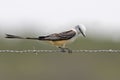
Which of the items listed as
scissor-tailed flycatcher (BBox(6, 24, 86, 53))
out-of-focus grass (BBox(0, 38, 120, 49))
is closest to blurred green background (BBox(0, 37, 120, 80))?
out-of-focus grass (BBox(0, 38, 120, 49))

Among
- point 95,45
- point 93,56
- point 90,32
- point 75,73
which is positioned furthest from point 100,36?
A: point 75,73

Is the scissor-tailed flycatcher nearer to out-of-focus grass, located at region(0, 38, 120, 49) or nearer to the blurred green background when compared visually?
the blurred green background

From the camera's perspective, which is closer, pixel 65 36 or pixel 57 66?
pixel 65 36

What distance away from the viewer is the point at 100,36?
1526cm

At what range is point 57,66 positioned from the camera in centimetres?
1198

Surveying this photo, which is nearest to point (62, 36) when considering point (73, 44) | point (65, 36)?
point (65, 36)

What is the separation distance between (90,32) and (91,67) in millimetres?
2913

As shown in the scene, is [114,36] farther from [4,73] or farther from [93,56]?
[4,73]

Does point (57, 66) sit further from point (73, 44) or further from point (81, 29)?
point (81, 29)

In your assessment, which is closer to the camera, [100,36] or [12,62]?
[12,62]

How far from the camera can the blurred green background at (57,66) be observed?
11594 mm

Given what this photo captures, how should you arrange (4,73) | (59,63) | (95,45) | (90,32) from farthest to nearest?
(90,32)
(95,45)
(59,63)
(4,73)

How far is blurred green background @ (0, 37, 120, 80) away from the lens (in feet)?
38.0

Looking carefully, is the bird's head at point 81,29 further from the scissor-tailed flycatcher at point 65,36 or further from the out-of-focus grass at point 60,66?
the out-of-focus grass at point 60,66
